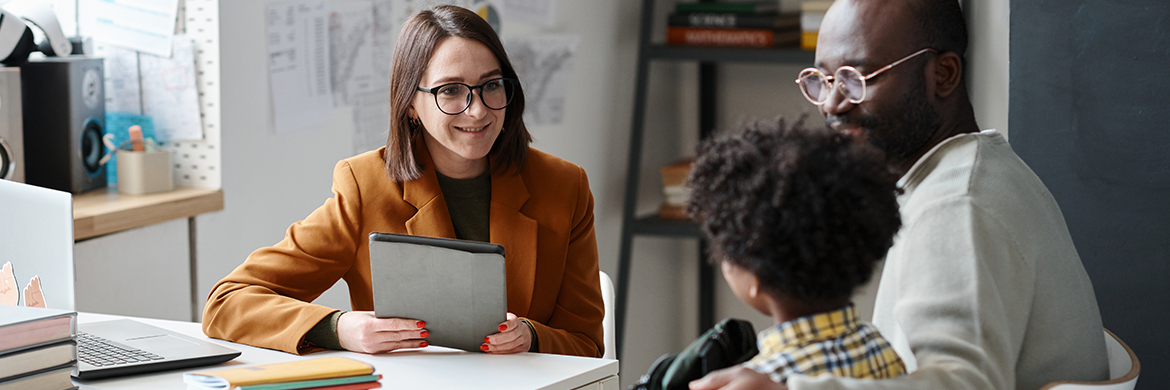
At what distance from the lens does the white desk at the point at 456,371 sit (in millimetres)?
1239

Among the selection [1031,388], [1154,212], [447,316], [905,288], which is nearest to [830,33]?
[905,288]

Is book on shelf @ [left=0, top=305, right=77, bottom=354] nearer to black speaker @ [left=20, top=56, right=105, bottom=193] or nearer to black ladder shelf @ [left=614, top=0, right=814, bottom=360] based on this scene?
black speaker @ [left=20, top=56, right=105, bottom=193]

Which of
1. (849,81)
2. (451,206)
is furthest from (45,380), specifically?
(849,81)

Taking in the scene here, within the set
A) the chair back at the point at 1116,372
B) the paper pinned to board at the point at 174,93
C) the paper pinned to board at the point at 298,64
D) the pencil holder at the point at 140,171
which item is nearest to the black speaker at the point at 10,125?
the pencil holder at the point at 140,171

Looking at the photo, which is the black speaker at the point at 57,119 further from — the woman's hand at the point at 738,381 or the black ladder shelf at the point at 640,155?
the black ladder shelf at the point at 640,155

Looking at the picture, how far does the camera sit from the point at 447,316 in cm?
134

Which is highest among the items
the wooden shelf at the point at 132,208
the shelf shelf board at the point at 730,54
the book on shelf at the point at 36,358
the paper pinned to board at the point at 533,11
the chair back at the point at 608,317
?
the paper pinned to board at the point at 533,11

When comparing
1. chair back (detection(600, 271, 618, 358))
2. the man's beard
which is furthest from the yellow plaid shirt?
chair back (detection(600, 271, 618, 358))

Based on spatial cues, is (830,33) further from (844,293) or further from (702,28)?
(702,28)

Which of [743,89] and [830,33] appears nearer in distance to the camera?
[830,33]

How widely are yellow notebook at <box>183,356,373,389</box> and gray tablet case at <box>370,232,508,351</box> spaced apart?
5.0 inches

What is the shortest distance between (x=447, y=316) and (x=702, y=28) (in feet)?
7.21

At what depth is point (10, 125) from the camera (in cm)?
182

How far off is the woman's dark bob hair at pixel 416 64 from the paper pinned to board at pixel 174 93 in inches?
25.5
